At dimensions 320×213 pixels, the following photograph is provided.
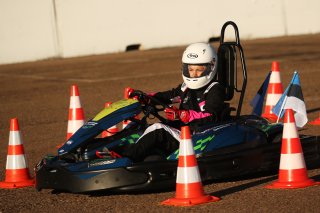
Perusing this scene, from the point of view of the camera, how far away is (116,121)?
8.06 meters

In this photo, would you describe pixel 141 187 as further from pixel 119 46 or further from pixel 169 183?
pixel 119 46

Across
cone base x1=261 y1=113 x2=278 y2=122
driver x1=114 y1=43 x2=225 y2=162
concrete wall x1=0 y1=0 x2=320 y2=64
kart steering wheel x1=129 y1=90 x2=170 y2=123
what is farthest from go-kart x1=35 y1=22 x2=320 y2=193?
concrete wall x1=0 y1=0 x2=320 y2=64

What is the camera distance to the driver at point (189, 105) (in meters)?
7.82

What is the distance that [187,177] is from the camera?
710cm

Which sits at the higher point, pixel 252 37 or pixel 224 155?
pixel 252 37

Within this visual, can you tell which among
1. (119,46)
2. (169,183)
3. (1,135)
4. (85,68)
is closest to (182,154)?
(169,183)

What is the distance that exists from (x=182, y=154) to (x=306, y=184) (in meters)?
1.05

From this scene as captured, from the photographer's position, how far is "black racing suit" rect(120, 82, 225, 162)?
780cm

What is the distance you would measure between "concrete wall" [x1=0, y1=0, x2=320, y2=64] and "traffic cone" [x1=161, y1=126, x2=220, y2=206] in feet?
51.9

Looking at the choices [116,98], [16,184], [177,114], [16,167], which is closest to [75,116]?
[16,167]

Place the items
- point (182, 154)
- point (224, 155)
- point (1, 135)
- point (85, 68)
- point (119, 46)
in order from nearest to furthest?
point (182, 154), point (224, 155), point (1, 135), point (85, 68), point (119, 46)

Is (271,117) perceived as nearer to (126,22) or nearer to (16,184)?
(16,184)

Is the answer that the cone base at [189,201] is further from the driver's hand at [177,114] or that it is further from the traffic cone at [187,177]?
the driver's hand at [177,114]

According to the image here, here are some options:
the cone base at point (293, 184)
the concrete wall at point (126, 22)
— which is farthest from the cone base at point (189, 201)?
the concrete wall at point (126, 22)
